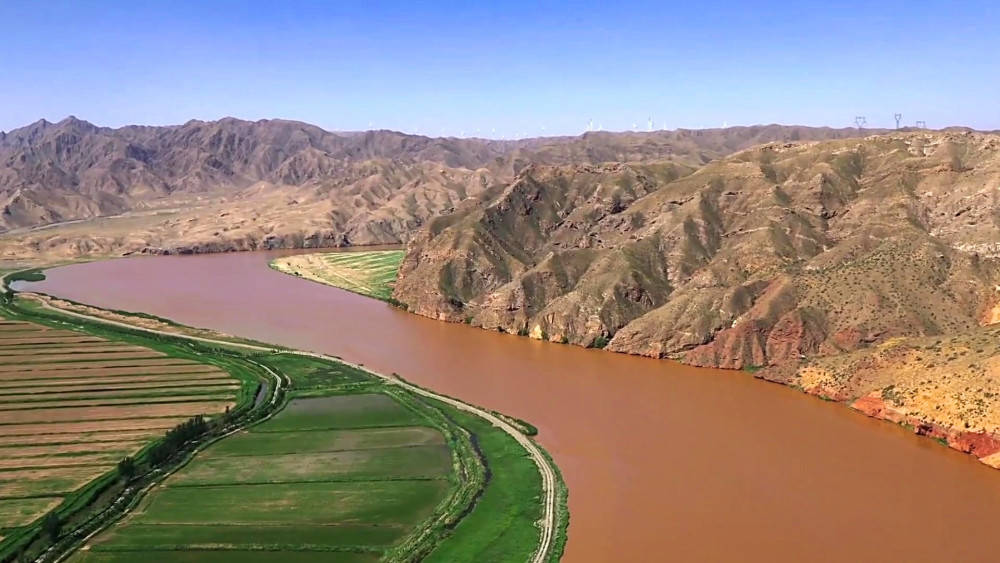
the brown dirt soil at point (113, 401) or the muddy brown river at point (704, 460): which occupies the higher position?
the brown dirt soil at point (113, 401)

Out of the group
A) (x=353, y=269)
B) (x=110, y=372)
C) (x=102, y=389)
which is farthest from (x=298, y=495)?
(x=353, y=269)

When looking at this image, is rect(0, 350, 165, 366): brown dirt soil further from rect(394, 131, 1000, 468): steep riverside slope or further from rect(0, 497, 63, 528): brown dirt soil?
rect(394, 131, 1000, 468): steep riverside slope

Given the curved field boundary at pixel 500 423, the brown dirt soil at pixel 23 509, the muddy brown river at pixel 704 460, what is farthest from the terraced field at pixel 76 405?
the muddy brown river at pixel 704 460

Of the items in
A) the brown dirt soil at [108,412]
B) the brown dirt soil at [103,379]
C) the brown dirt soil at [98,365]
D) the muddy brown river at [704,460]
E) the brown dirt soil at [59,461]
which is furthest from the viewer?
the brown dirt soil at [98,365]

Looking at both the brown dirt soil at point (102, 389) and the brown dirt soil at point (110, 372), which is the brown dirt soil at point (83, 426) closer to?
the brown dirt soil at point (102, 389)

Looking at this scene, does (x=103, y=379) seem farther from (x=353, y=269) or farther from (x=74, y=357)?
(x=353, y=269)

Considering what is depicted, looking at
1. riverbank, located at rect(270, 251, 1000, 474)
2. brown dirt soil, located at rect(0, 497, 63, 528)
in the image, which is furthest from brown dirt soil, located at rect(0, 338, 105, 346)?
riverbank, located at rect(270, 251, 1000, 474)

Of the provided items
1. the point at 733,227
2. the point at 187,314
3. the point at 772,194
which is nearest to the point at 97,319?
the point at 187,314
